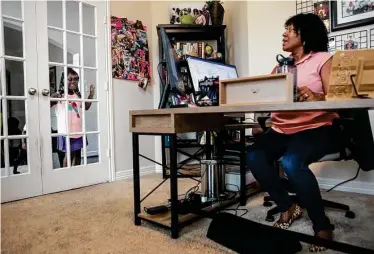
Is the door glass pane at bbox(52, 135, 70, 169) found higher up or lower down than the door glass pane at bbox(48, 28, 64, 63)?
lower down

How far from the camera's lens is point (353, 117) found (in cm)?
160

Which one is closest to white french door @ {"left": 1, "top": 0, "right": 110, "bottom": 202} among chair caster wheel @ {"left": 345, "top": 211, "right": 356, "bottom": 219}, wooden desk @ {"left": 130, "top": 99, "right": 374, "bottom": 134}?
wooden desk @ {"left": 130, "top": 99, "right": 374, "bottom": 134}

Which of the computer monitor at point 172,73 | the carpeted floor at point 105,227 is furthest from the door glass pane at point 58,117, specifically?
the computer monitor at point 172,73

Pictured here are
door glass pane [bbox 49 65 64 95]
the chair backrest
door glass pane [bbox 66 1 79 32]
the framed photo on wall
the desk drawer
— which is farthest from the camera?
door glass pane [bbox 66 1 79 32]

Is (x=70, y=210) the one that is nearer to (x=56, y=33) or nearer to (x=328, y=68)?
(x=56, y=33)

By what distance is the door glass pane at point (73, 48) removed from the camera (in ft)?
9.05

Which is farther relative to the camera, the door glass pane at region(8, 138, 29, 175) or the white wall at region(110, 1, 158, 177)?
the white wall at region(110, 1, 158, 177)

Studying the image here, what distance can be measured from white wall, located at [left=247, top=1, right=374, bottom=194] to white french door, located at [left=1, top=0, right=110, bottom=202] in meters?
1.46

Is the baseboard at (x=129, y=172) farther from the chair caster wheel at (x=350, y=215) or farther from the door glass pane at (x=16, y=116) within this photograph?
the chair caster wheel at (x=350, y=215)

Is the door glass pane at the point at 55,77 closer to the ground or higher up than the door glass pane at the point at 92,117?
higher up

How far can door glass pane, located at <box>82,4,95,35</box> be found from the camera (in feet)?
9.53

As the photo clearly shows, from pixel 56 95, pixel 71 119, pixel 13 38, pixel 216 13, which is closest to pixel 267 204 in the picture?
pixel 71 119

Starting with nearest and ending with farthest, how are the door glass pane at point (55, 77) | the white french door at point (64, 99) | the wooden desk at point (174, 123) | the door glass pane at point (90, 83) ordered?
the wooden desk at point (174, 123) → the white french door at point (64, 99) → the door glass pane at point (55, 77) → the door glass pane at point (90, 83)

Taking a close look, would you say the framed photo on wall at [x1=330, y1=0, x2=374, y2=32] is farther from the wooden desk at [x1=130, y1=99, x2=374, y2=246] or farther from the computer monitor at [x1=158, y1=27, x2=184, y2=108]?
the computer monitor at [x1=158, y1=27, x2=184, y2=108]
